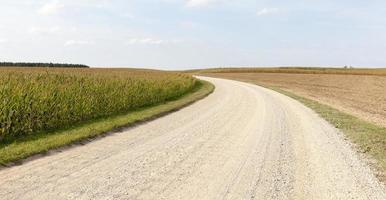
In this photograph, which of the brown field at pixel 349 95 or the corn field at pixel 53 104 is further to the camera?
the brown field at pixel 349 95

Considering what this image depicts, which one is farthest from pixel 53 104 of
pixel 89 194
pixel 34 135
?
pixel 89 194

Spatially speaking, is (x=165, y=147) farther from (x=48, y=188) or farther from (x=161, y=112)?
(x=161, y=112)

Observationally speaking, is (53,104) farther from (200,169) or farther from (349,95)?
(349,95)

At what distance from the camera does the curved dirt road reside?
724 cm

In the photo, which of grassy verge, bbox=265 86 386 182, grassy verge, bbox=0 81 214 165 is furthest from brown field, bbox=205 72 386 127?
grassy verge, bbox=0 81 214 165

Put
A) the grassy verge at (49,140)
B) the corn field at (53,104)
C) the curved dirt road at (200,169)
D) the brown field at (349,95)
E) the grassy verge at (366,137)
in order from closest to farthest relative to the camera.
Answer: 1. the curved dirt road at (200,169)
2. the grassy verge at (49,140)
3. the grassy verge at (366,137)
4. the corn field at (53,104)
5. the brown field at (349,95)

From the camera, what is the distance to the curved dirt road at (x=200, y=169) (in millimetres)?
7238

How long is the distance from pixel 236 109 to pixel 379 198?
14229 millimetres

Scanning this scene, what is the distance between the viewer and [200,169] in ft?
29.2

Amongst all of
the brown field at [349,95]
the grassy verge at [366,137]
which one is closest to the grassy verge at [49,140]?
the grassy verge at [366,137]

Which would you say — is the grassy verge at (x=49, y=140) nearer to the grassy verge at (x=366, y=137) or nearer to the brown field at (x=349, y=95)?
the grassy verge at (x=366, y=137)

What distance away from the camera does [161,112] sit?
19469 mm

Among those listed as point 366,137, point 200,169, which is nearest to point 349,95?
point 366,137

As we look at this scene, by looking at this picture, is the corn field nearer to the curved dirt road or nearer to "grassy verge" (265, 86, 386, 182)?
the curved dirt road
